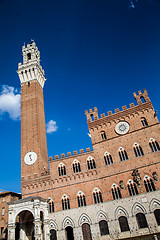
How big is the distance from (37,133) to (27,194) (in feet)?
31.9

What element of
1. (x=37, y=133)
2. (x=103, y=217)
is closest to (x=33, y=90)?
(x=37, y=133)

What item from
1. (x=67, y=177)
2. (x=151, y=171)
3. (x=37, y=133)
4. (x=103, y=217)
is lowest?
(x=103, y=217)

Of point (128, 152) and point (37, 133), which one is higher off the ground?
point (37, 133)

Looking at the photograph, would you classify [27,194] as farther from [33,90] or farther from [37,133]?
[33,90]

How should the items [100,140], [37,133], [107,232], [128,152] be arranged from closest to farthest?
[107,232]
[128,152]
[100,140]
[37,133]

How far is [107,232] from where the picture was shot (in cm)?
2495

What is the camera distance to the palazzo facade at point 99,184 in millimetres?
24375

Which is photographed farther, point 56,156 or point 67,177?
point 56,156

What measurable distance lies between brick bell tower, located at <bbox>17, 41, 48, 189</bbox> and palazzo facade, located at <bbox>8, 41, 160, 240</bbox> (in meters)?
0.17

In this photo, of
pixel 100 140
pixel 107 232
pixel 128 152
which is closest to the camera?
pixel 107 232

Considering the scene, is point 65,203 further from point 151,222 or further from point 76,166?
point 151,222

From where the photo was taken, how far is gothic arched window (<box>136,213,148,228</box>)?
24.0m

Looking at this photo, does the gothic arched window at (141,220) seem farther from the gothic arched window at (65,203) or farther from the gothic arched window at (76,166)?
the gothic arched window at (76,166)

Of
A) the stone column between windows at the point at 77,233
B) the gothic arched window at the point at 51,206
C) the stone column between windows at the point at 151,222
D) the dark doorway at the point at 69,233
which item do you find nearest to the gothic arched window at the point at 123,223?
the stone column between windows at the point at 151,222
